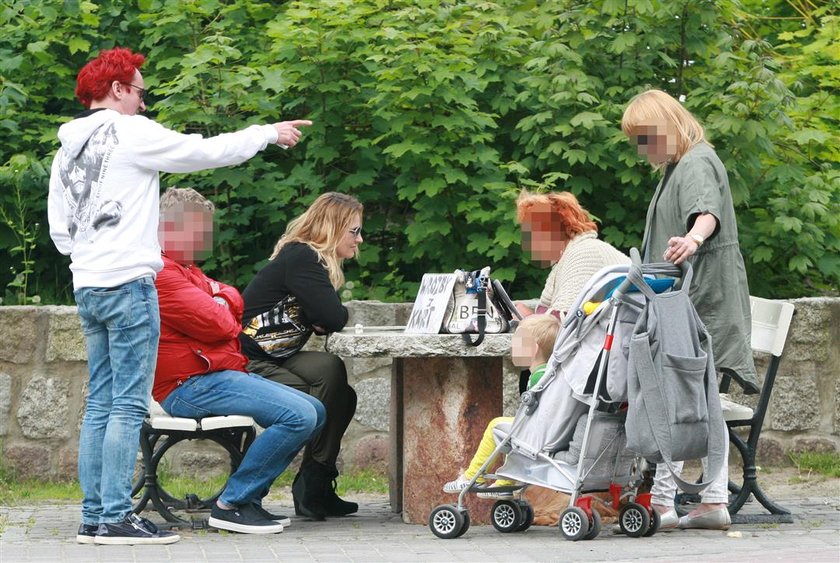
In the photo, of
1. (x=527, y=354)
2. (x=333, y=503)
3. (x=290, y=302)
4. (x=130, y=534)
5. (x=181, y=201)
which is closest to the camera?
(x=130, y=534)

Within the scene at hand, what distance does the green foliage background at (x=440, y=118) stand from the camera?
8039 mm

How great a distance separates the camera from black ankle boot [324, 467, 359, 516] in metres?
6.76

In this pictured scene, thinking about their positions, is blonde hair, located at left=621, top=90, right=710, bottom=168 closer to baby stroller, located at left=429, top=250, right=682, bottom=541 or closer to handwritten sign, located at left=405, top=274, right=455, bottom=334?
baby stroller, located at left=429, top=250, right=682, bottom=541

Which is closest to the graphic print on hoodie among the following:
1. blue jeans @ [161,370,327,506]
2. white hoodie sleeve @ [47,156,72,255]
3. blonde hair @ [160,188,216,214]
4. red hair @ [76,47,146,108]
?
white hoodie sleeve @ [47,156,72,255]

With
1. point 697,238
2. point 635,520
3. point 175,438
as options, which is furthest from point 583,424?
point 175,438

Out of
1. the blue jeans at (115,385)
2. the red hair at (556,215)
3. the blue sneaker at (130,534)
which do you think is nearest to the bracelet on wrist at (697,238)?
the red hair at (556,215)

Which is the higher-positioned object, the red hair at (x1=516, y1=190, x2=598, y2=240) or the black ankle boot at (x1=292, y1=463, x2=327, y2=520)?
the red hair at (x1=516, y1=190, x2=598, y2=240)

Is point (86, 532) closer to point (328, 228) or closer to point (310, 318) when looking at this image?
point (310, 318)

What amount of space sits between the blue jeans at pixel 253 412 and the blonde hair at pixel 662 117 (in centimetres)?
197

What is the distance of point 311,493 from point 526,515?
1200 mm

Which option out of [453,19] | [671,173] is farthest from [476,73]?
[671,173]

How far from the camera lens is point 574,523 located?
5.68 metres

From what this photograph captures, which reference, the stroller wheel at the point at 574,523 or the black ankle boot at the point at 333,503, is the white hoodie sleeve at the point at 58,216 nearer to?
the black ankle boot at the point at 333,503

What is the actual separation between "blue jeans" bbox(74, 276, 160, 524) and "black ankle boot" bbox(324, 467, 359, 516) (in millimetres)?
1258
